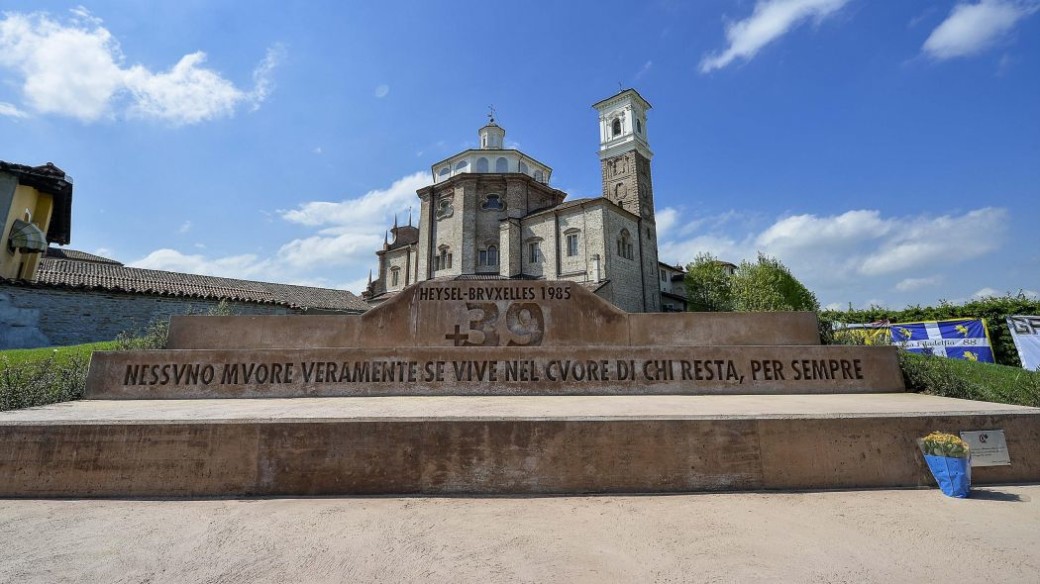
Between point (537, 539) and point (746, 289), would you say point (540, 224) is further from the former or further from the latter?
point (537, 539)

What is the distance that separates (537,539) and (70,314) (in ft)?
73.2

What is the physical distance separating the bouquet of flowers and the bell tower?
37.3 m

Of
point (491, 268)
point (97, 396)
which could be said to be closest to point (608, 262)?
point (491, 268)

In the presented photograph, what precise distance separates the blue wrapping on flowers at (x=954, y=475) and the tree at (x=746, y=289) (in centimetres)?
3459

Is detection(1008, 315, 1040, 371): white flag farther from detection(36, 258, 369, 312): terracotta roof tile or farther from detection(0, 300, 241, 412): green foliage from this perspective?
detection(36, 258, 369, 312): terracotta roof tile

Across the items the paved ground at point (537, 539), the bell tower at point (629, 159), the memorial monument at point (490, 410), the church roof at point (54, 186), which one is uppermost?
the bell tower at point (629, 159)

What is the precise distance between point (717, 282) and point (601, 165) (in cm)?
1764

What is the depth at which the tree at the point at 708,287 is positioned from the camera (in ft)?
134

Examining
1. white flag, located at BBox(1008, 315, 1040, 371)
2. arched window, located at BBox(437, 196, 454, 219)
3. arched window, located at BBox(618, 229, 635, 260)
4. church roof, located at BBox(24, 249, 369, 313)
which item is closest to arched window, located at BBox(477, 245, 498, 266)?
arched window, located at BBox(437, 196, 454, 219)

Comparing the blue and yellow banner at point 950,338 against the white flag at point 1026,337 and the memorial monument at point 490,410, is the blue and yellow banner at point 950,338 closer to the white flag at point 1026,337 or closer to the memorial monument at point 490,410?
the white flag at point 1026,337

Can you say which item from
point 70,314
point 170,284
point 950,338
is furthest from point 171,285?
point 950,338

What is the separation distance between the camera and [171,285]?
72.1 feet

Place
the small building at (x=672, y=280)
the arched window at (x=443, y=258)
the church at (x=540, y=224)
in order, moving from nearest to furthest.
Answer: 1. the church at (x=540, y=224)
2. the arched window at (x=443, y=258)
3. the small building at (x=672, y=280)

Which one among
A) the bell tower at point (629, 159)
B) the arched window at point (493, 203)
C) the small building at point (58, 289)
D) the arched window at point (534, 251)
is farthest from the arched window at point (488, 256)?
the small building at point (58, 289)
